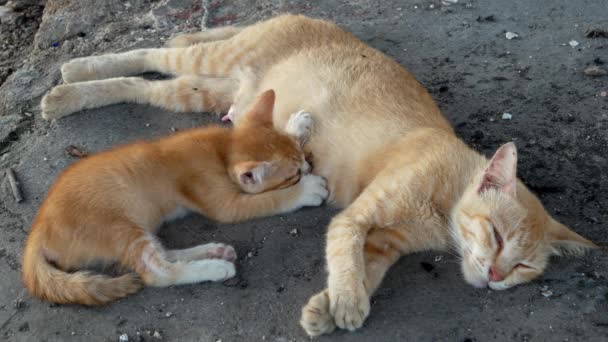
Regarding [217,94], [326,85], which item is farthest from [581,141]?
[217,94]

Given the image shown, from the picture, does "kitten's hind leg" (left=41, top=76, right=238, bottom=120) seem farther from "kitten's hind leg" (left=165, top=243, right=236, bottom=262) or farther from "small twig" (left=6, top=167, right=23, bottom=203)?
"kitten's hind leg" (left=165, top=243, right=236, bottom=262)

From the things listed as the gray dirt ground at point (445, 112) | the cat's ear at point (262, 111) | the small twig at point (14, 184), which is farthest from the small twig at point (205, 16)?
the small twig at point (14, 184)

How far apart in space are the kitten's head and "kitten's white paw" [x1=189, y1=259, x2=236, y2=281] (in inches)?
19.5

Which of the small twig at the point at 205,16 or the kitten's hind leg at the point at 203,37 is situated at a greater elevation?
the kitten's hind leg at the point at 203,37

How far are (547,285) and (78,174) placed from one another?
7.39 feet

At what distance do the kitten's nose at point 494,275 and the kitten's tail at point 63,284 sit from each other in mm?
1631

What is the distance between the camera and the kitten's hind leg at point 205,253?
2.97 meters

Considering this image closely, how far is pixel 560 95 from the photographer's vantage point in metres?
4.09

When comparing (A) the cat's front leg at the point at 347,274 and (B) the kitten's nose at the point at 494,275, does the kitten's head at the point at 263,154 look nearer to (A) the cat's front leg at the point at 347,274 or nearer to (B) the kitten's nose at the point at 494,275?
(A) the cat's front leg at the point at 347,274

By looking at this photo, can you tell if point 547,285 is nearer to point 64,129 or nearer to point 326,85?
point 326,85

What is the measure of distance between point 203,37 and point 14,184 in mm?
1716

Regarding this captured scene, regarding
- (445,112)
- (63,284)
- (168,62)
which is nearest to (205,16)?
(168,62)

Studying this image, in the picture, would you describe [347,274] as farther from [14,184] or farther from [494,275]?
[14,184]

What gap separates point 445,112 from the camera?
159 inches
